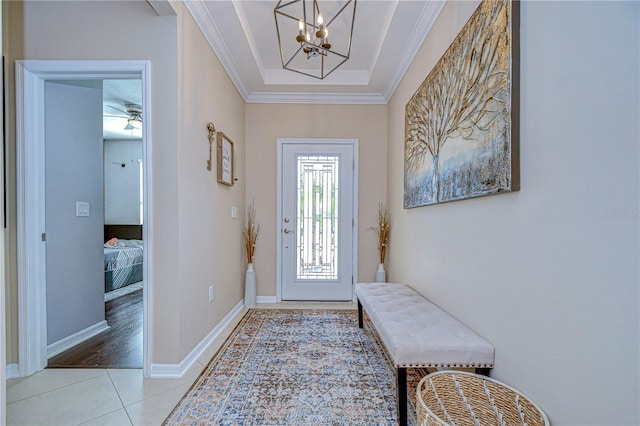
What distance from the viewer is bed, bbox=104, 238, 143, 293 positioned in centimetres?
408

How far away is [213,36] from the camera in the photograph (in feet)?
7.84

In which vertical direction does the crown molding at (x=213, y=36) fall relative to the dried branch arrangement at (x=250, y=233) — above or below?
above

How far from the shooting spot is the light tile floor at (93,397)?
5.12ft

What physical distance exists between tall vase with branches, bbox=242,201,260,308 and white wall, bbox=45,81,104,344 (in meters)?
1.36

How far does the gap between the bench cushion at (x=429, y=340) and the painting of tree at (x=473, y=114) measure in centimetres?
70

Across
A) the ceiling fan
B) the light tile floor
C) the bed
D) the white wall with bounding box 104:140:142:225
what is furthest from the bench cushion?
the white wall with bounding box 104:140:142:225

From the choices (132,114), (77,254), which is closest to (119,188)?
(132,114)

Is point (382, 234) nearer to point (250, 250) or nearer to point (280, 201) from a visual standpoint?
point (280, 201)

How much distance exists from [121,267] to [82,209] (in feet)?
7.06

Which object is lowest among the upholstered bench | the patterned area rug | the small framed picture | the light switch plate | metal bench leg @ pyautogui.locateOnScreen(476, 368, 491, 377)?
the patterned area rug

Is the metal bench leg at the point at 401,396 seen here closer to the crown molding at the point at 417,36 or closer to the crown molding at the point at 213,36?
the crown molding at the point at 417,36

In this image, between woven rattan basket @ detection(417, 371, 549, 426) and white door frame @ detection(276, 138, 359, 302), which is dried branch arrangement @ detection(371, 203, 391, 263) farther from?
woven rattan basket @ detection(417, 371, 549, 426)

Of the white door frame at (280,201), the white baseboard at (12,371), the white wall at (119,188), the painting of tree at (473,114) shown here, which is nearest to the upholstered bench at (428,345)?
the painting of tree at (473,114)

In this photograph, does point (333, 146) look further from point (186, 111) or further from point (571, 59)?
point (571, 59)
